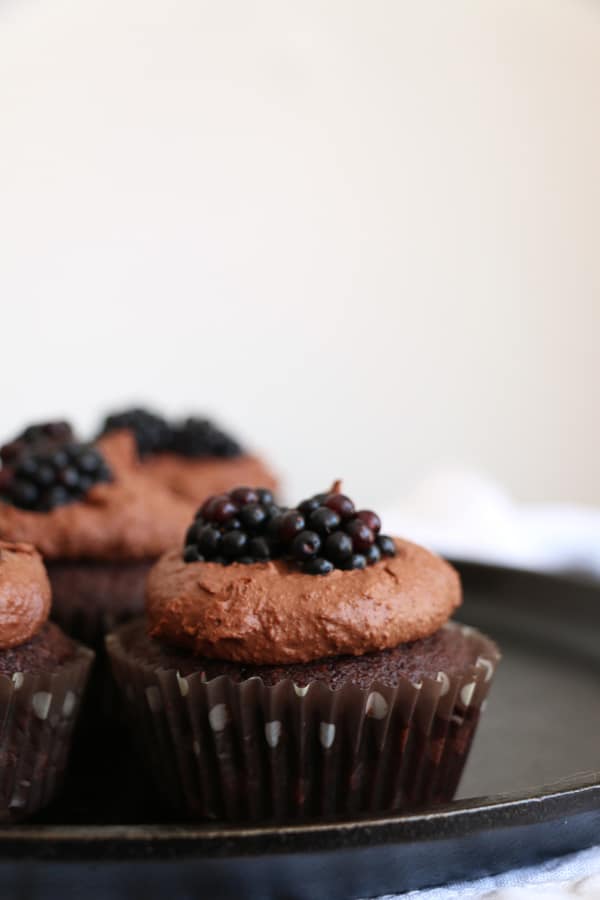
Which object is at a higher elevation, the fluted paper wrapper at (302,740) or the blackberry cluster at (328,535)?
the blackberry cluster at (328,535)

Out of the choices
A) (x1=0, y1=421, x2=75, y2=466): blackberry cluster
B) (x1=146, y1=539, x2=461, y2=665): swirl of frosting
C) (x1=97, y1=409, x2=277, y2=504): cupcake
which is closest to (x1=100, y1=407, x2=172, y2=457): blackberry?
(x1=97, y1=409, x2=277, y2=504): cupcake

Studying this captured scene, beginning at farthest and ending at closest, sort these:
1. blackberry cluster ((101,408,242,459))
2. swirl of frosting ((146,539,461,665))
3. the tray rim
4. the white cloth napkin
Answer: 1. the white cloth napkin
2. blackberry cluster ((101,408,242,459))
3. swirl of frosting ((146,539,461,665))
4. the tray rim

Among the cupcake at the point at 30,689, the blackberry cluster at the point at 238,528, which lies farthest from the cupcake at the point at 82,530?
the blackberry cluster at the point at 238,528

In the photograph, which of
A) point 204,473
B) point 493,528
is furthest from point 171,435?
point 493,528

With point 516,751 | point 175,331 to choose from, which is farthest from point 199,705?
point 175,331

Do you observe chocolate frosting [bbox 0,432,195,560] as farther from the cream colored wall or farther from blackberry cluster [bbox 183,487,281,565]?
the cream colored wall

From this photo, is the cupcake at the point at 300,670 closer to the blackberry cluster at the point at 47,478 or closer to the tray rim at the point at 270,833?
the tray rim at the point at 270,833

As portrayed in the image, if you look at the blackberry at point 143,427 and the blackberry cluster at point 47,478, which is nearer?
the blackberry cluster at point 47,478

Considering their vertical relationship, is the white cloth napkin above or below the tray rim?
below
